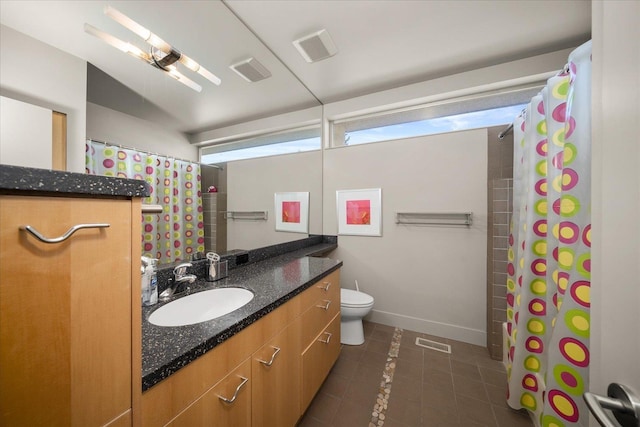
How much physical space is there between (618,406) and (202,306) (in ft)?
4.55

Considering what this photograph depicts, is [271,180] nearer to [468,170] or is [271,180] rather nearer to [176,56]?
[176,56]

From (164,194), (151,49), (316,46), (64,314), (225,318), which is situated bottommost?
(225,318)

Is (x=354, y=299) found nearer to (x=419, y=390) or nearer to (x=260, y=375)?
(x=419, y=390)

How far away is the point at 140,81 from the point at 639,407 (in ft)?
6.45

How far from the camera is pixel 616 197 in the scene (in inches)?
17.9

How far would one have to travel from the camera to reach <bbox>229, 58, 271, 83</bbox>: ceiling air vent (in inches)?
73.6

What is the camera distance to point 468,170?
7.07 ft

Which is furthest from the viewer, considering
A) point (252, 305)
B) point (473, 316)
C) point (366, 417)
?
point (473, 316)

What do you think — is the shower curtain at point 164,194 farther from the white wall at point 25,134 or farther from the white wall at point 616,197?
the white wall at point 616,197

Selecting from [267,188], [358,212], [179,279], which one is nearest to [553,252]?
[358,212]

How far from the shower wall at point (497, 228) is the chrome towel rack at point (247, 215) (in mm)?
2049

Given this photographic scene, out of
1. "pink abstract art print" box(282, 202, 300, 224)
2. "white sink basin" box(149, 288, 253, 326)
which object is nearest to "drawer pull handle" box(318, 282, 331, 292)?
"white sink basin" box(149, 288, 253, 326)

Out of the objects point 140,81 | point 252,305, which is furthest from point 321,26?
point 252,305

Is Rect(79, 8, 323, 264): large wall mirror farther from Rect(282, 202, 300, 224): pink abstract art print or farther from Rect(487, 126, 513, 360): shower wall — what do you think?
Rect(487, 126, 513, 360): shower wall
